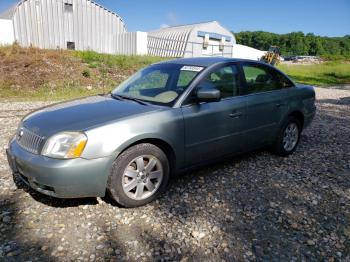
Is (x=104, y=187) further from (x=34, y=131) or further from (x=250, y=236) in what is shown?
(x=250, y=236)

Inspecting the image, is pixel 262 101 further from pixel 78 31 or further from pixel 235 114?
pixel 78 31

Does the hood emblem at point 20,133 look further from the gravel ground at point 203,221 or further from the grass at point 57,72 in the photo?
the grass at point 57,72

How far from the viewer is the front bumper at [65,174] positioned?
2.79 meters

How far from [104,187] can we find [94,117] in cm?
71

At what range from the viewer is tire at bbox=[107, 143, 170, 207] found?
3.06m

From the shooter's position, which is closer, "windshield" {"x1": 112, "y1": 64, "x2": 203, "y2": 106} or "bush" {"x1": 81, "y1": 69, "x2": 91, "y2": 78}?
"windshield" {"x1": 112, "y1": 64, "x2": 203, "y2": 106}

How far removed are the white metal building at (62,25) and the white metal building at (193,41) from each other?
330cm

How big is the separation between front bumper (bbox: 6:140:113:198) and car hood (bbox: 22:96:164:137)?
11.4 inches

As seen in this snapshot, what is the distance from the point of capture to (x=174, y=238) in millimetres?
2820

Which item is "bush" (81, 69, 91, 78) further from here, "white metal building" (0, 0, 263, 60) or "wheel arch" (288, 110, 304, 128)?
"wheel arch" (288, 110, 304, 128)

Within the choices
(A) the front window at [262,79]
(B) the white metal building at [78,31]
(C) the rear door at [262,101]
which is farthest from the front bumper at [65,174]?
(B) the white metal building at [78,31]

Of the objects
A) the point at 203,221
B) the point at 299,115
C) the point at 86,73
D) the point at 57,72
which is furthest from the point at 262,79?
the point at 57,72

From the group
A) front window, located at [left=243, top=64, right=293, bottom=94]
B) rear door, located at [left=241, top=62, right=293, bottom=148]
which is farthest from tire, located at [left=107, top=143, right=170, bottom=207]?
front window, located at [left=243, top=64, right=293, bottom=94]

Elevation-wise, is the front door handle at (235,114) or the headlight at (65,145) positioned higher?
the front door handle at (235,114)
